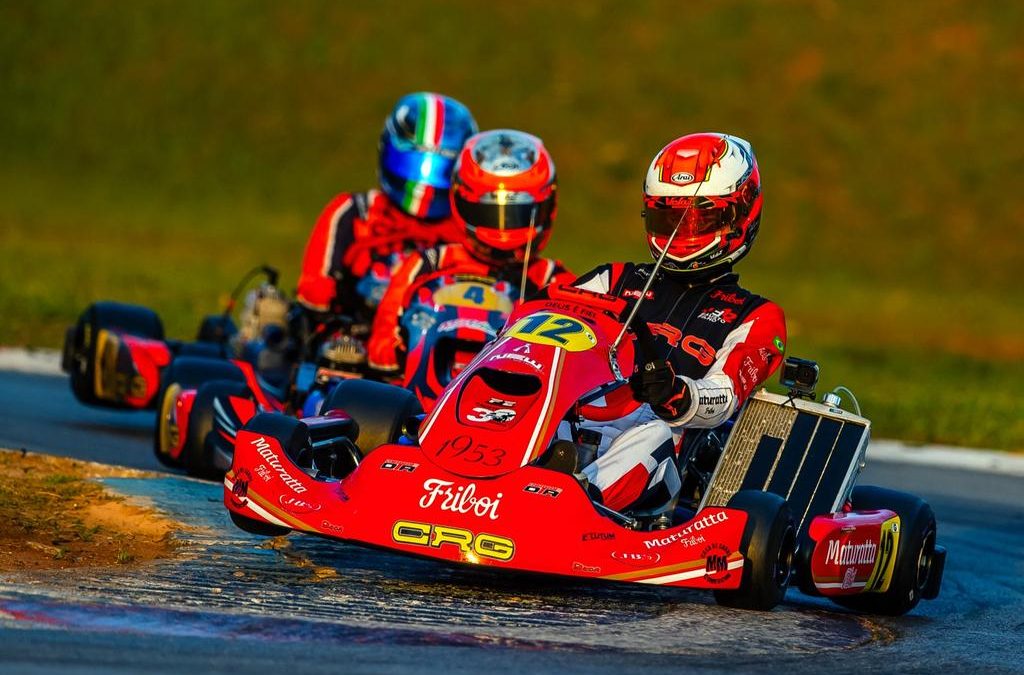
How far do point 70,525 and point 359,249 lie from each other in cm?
459

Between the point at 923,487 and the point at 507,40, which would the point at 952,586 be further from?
the point at 507,40

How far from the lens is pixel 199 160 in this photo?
42.3 metres

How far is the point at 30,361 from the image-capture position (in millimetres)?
14672

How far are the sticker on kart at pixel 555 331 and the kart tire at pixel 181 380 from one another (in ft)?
9.68

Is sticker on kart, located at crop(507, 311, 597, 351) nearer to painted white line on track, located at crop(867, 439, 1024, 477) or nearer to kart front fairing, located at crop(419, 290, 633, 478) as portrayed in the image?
kart front fairing, located at crop(419, 290, 633, 478)

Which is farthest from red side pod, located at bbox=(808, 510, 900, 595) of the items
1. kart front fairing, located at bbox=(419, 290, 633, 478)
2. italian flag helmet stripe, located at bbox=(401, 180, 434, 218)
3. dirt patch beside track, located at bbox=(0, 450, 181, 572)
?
italian flag helmet stripe, located at bbox=(401, 180, 434, 218)

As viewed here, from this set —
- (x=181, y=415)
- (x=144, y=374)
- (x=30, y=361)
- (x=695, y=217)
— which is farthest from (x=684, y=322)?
(x=30, y=361)

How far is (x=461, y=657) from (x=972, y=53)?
4040cm

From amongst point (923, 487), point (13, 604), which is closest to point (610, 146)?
point (923, 487)

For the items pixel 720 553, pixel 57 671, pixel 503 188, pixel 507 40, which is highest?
pixel 507 40

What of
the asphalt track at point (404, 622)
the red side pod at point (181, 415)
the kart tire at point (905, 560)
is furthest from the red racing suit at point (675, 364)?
the red side pod at point (181, 415)

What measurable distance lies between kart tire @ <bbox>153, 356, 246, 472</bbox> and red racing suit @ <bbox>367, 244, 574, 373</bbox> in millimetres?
887

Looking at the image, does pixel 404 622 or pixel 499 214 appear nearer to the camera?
pixel 404 622

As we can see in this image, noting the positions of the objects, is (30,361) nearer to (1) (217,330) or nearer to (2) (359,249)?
(1) (217,330)
